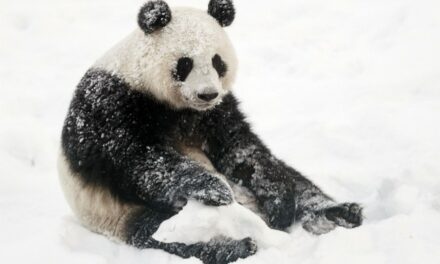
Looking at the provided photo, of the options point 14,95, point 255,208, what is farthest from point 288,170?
point 14,95

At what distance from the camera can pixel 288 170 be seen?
15.8 ft

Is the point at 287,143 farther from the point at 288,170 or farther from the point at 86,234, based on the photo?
the point at 86,234

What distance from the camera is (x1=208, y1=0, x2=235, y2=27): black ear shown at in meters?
4.91

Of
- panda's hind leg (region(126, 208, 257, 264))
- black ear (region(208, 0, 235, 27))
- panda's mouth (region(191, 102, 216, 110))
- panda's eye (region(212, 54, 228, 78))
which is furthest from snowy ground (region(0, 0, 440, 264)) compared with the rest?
black ear (region(208, 0, 235, 27))

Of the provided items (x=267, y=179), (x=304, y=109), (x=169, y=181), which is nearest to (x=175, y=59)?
(x=169, y=181)

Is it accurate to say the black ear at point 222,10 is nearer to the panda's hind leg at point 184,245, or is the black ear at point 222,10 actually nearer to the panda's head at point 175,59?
the panda's head at point 175,59

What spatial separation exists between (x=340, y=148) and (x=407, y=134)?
1.85 ft

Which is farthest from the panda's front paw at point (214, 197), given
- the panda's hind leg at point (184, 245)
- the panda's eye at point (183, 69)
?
the panda's eye at point (183, 69)

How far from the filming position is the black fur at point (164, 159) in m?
4.16

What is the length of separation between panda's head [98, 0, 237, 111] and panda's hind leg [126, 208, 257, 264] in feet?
2.68

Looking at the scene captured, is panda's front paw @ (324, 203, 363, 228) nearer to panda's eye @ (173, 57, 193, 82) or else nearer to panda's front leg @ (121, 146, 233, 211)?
panda's front leg @ (121, 146, 233, 211)

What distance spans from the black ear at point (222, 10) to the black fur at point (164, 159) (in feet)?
2.10

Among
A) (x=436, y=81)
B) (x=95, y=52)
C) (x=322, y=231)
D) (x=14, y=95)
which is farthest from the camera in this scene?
(x=95, y=52)

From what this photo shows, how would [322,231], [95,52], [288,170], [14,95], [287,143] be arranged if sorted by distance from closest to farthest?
[322,231]
[288,170]
[287,143]
[14,95]
[95,52]
